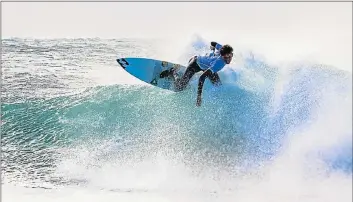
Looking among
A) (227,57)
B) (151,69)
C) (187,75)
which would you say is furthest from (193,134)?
(227,57)

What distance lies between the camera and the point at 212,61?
8.55 m

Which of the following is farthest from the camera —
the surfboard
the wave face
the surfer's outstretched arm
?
the surfboard

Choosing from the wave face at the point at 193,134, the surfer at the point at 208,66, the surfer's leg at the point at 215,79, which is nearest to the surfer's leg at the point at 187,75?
the surfer at the point at 208,66

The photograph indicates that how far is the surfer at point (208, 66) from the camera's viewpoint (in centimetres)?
837

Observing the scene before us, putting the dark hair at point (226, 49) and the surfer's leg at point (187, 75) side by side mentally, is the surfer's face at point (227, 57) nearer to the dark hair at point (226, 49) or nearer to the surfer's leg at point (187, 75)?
the dark hair at point (226, 49)

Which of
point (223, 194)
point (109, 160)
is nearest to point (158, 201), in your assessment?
point (223, 194)

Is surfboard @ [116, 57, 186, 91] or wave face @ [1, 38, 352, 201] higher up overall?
surfboard @ [116, 57, 186, 91]

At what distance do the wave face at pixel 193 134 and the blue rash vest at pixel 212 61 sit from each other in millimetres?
998

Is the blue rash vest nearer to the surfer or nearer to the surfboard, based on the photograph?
the surfer

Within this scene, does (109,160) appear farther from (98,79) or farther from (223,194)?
(98,79)

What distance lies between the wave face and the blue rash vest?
3.27 ft

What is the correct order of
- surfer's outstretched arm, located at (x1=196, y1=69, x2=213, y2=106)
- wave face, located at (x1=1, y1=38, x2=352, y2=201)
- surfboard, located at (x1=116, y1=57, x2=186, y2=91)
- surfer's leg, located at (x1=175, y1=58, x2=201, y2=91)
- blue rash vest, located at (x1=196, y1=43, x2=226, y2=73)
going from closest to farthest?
wave face, located at (x1=1, y1=38, x2=352, y2=201), blue rash vest, located at (x1=196, y1=43, x2=226, y2=73), surfer's outstretched arm, located at (x1=196, y1=69, x2=213, y2=106), surfer's leg, located at (x1=175, y1=58, x2=201, y2=91), surfboard, located at (x1=116, y1=57, x2=186, y2=91)

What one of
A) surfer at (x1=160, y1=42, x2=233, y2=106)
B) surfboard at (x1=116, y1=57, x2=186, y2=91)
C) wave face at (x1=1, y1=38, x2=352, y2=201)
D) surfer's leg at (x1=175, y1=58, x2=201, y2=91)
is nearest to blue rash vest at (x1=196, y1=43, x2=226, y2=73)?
surfer at (x1=160, y1=42, x2=233, y2=106)

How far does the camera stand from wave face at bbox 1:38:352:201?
26.9 ft
